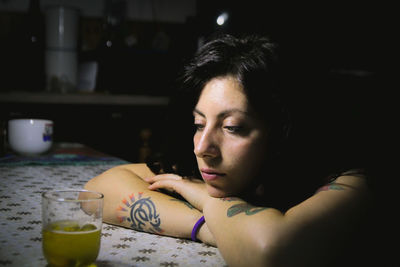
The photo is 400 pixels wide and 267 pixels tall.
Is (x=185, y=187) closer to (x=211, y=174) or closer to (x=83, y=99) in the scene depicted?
(x=211, y=174)

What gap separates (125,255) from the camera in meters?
0.74

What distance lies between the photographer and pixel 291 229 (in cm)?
69

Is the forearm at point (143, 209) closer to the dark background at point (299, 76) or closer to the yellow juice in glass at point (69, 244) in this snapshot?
the yellow juice in glass at point (69, 244)

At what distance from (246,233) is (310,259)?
0.12m

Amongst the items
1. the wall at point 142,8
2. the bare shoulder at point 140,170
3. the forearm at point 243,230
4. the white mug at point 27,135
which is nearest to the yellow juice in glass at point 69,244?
the forearm at point 243,230

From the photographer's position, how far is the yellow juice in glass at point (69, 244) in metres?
0.61

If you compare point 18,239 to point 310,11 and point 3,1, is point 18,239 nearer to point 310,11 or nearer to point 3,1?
point 310,11

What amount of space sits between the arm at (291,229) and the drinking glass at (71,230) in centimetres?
25

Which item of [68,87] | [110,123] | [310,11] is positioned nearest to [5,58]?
[68,87]

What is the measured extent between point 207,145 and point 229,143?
6 cm

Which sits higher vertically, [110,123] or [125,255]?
[110,123]

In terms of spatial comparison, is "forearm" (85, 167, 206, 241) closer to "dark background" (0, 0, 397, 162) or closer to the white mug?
"dark background" (0, 0, 397, 162)

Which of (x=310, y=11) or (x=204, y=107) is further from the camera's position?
(x=310, y=11)

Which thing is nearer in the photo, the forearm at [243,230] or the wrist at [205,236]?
the forearm at [243,230]
